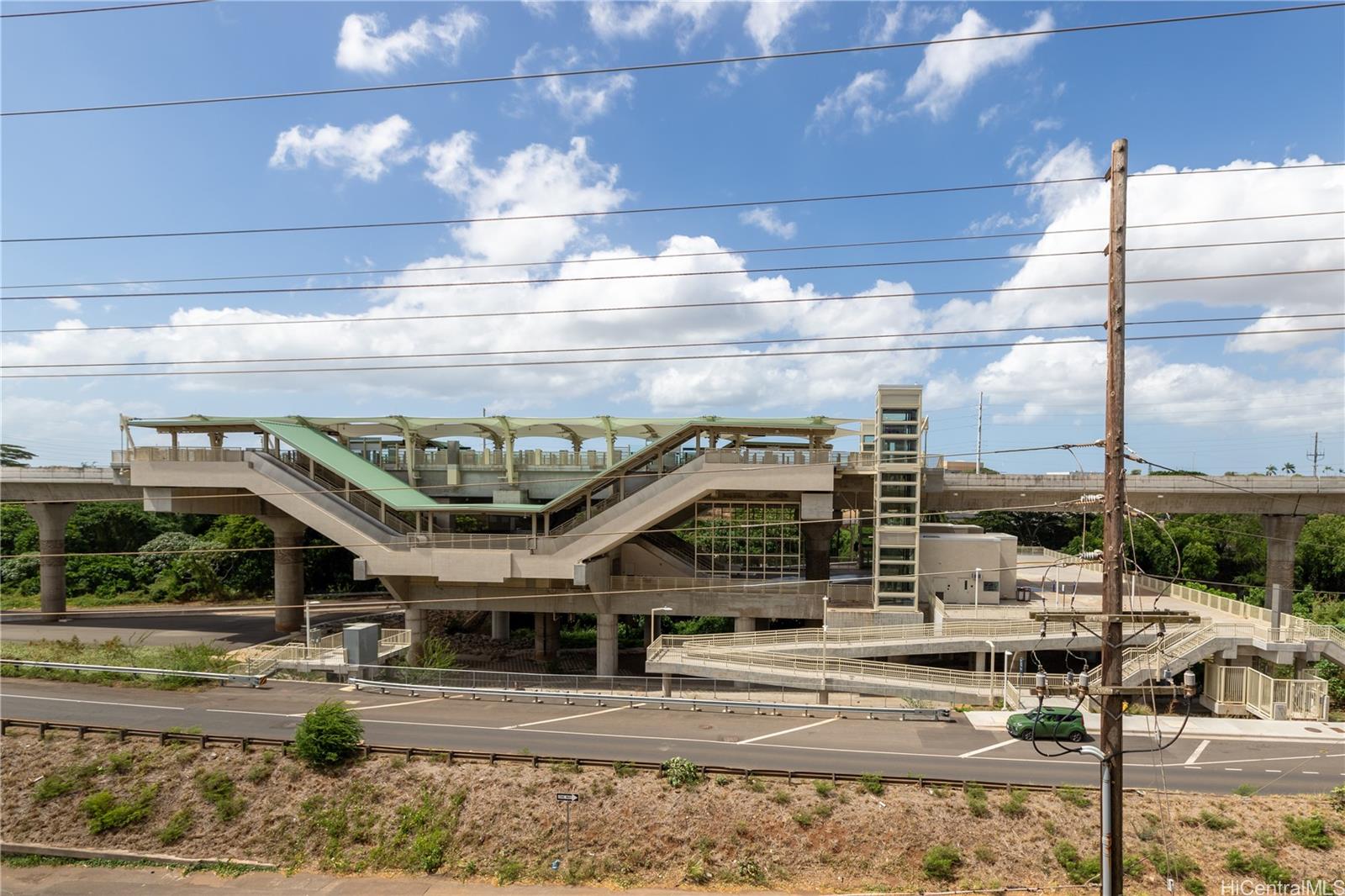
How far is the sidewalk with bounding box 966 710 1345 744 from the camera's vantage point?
25.1 metres

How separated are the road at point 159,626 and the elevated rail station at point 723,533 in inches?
122

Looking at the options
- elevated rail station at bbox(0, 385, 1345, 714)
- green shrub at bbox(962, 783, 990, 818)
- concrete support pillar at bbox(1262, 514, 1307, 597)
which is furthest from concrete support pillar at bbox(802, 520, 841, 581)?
concrete support pillar at bbox(1262, 514, 1307, 597)

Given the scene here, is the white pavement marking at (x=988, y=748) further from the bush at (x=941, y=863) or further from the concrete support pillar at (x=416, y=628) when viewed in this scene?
the concrete support pillar at (x=416, y=628)

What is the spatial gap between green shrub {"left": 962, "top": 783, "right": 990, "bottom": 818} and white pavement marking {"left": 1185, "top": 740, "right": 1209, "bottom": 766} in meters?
8.94

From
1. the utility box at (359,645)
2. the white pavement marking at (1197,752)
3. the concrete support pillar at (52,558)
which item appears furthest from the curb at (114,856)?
the concrete support pillar at (52,558)

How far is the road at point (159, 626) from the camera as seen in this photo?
4103 centimetres

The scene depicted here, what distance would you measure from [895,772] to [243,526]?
5960cm

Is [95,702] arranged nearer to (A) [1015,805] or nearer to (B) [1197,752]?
(A) [1015,805]

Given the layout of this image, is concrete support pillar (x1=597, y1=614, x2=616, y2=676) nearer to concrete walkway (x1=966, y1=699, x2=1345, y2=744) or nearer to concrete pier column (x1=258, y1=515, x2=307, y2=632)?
concrete walkway (x1=966, y1=699, x2=1345, y2=744)

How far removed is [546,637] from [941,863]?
97.9 feet

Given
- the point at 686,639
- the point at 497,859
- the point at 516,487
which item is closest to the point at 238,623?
the point at 516,487

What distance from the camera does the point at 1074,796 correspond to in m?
19.1

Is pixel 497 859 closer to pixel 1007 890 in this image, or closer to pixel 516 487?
pixel 1007 890

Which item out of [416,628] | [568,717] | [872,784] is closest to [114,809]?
[568,717]
